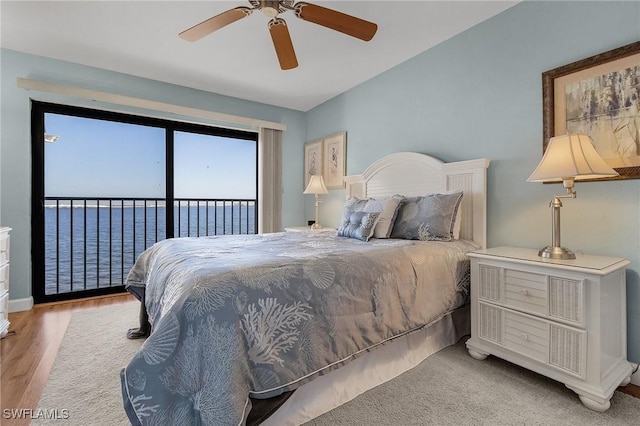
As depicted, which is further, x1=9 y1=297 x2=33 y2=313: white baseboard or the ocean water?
the ocean water

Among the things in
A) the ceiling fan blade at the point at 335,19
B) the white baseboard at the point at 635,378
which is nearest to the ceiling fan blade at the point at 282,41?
the ceiling fan blade at the point at 335,19

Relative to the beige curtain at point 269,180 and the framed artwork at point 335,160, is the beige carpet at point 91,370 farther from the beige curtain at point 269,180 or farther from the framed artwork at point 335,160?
the framed artwork at point 335,160

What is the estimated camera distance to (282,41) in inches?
82.9

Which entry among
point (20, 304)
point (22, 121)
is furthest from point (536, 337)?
point (22, 121)

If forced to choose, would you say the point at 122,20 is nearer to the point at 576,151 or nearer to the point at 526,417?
the point at 576,151

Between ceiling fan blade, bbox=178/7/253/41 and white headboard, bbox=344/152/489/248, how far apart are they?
1905mm

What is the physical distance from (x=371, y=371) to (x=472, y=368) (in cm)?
68

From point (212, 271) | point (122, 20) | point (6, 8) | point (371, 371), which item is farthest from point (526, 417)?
point (6, 8)

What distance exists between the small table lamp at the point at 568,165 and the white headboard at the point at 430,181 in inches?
26.5

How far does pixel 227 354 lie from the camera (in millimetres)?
1105

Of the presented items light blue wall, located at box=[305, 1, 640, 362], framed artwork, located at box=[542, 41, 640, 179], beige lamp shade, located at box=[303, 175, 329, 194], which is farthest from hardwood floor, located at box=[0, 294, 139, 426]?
framed artwork, located at box=[542, 41, 640, 179]

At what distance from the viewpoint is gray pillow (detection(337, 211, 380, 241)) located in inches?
97.2

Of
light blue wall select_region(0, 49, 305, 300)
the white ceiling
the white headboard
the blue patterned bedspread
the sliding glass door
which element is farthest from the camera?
the sliding glass door

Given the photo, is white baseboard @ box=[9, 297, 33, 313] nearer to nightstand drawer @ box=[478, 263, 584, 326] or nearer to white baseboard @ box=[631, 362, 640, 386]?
nightstand drawer @ box=[478, 263, 584, 326]
